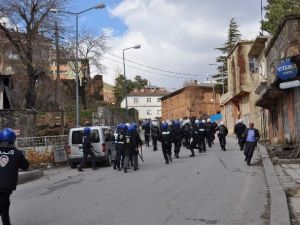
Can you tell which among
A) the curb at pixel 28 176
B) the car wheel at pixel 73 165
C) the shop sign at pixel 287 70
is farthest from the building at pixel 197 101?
the curb at pixel 28 176

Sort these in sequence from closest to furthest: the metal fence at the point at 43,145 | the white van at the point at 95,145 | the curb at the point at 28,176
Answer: the curb at the point at 28,176, the white van at the point at 95,145, the metal fence at the point at 43,145

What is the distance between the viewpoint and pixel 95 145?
21828mm

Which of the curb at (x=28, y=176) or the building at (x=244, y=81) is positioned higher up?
the building at (x=244, y=81)

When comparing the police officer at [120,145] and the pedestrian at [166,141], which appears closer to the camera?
the police officer at [120,145]

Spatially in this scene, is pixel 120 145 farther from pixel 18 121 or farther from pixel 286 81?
pixel 18 121

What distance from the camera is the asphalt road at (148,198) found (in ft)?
30.9

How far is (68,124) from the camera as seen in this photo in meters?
40.6

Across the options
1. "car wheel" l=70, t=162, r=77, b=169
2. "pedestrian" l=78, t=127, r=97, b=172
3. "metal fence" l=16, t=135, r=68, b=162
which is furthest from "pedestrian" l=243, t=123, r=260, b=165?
"metal fence" l=16, t=135, r=68, b=162

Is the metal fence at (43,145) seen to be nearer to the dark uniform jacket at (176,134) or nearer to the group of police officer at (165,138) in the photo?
the group of police officer at (165,138)

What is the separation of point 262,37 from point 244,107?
15.0 metres

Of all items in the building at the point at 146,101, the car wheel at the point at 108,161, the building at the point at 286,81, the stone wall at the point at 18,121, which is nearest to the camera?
the building at the point at 286,81

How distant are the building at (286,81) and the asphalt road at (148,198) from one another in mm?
4290

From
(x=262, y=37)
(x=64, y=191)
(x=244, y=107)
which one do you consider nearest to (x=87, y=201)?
(x=64, y=191)

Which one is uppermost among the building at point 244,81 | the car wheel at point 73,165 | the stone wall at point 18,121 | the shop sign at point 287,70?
the building at point 244,81
